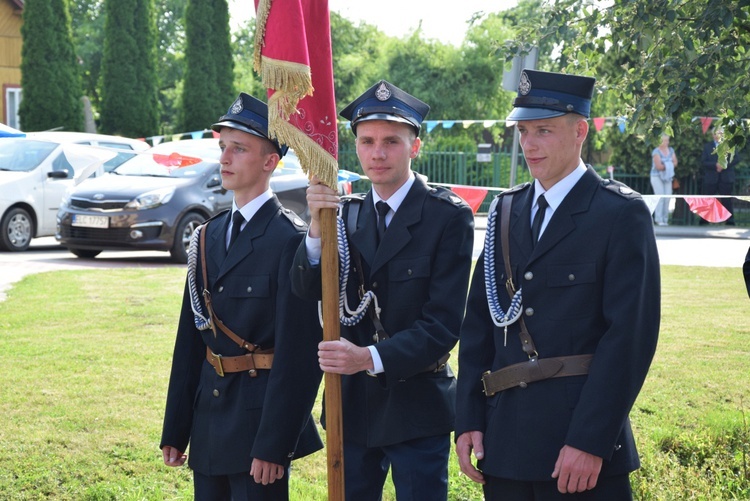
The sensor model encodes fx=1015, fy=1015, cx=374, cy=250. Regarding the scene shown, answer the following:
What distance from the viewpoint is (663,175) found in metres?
22.2

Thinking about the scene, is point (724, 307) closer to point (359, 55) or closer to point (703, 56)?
point (703, 56)

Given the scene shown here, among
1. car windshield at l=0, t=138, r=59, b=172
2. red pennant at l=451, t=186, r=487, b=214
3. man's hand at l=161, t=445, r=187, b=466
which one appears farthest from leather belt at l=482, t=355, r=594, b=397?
car windshield at l=0, t=138, r=59, b=172

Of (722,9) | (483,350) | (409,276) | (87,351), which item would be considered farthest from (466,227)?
(87,351)

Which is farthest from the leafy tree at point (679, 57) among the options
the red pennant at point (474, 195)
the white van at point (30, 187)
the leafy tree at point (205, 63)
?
the leafy tree at point (205, 63)

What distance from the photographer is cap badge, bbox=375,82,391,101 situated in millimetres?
3885

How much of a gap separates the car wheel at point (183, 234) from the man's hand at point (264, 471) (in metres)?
10.6

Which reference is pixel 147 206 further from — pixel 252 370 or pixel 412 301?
pixel 412 301

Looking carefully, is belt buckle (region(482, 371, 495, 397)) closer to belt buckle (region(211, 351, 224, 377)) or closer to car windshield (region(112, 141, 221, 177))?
belt buckle (region(211, 351, 224, 377))

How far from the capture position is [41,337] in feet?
28.3

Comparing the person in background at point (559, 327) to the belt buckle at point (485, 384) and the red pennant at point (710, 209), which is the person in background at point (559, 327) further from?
the red pennant at point (710, 209)

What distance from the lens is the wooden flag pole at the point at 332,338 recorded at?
3439 mm

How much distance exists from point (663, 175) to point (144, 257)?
12.1 metres

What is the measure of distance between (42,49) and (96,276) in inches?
774

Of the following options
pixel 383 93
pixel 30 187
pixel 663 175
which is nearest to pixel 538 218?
pixel 383 93
